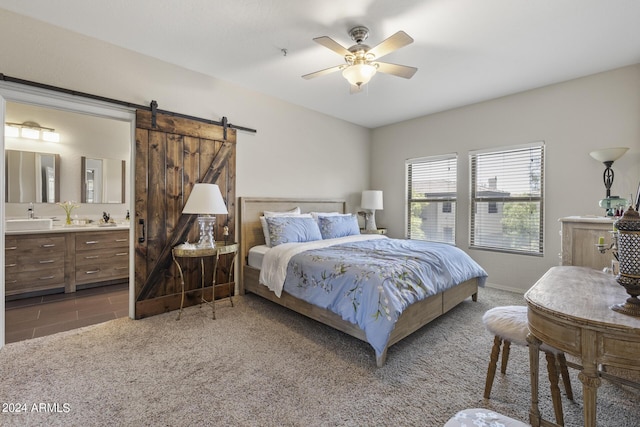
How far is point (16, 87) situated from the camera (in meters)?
2.33

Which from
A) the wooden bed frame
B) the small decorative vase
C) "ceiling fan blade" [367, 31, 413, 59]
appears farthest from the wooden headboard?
the small decorative vase

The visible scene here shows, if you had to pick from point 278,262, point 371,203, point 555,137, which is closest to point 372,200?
point 371,203

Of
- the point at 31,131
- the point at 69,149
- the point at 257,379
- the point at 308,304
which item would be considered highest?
the point at 31,131

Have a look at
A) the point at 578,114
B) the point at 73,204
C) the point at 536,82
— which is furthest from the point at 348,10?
the point at 73,204

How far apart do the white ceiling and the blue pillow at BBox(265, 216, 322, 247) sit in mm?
1777

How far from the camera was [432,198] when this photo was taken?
480 centimetres

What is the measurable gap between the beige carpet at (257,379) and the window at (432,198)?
224 centimetres

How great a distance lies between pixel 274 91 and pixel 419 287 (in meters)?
3.14

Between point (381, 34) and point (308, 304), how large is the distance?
2.64 meters

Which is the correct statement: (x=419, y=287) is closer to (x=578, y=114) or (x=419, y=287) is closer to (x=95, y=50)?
(x=578, y=114)

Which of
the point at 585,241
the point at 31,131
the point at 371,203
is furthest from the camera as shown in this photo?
the point at 371,203

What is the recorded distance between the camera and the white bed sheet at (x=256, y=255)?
345 centimetres

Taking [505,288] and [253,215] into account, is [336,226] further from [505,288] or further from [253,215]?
[505,288]

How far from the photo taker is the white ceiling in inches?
86.3
